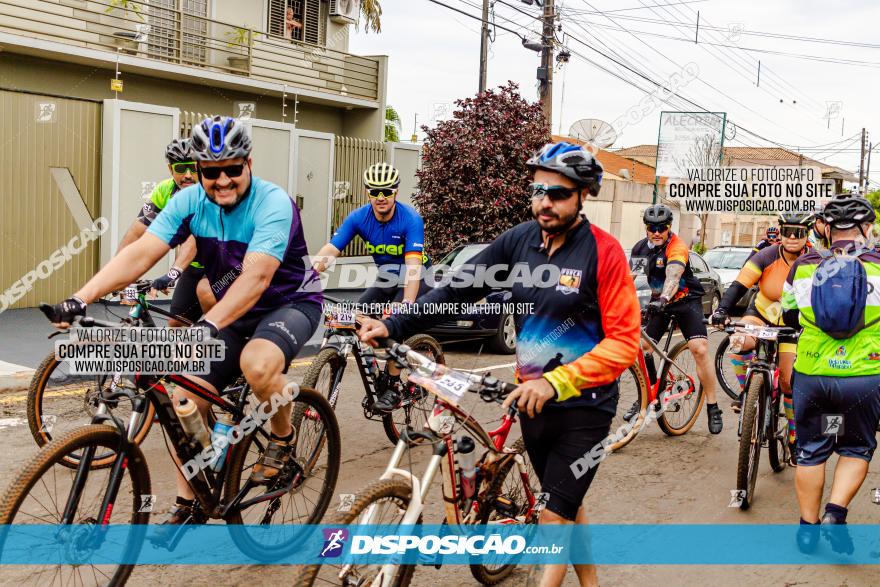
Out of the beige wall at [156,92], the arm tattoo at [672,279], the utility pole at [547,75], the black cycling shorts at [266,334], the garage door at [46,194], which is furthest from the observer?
the utility pole at [547,75]

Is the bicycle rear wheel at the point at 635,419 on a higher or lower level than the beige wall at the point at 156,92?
lower

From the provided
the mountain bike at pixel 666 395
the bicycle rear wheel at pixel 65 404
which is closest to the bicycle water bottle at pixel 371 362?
the bicycle rear wheel at pixel 65 404

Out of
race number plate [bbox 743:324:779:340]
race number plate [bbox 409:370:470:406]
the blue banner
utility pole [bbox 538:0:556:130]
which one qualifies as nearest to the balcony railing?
utility pole [bbox 538:0:556:130]

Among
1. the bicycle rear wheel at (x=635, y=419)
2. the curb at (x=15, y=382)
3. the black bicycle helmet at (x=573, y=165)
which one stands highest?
the black bicycle helmet at (x=573, y=165)

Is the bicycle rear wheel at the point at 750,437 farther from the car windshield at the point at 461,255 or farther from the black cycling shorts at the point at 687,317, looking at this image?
the car windshield at the point at 461,255

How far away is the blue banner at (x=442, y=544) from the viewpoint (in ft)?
10.3

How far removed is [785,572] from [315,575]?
3102 millimetres

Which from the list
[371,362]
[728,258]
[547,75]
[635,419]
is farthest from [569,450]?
[728,258]

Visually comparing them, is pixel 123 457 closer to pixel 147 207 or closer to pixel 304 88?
pixel 147 207

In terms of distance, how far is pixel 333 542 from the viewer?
3.05 m

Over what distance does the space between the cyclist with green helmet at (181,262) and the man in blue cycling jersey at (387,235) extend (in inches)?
40.5

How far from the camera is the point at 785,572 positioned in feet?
15.7

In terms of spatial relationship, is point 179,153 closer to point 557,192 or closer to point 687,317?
point 557,192

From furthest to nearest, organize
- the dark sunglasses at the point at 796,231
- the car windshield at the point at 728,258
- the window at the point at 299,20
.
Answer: the car windshield at the point at 728,258 → the window at the point at 299,20 → the dark sunglasses at the point at 796,231
